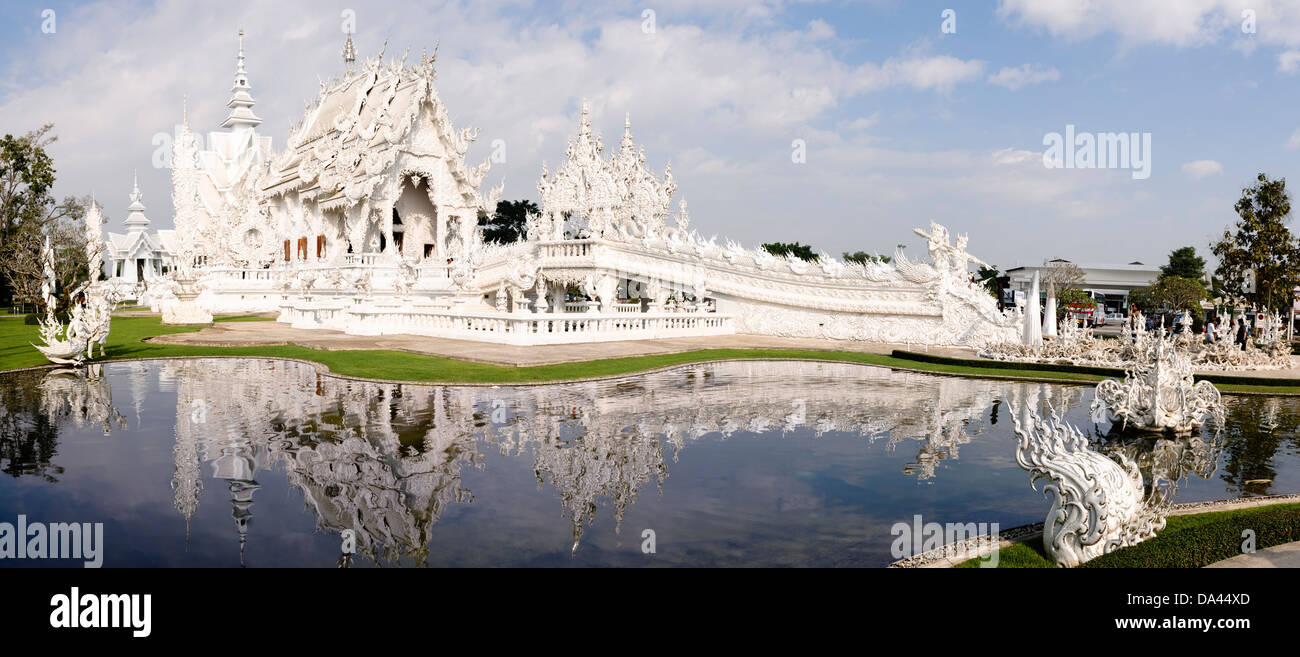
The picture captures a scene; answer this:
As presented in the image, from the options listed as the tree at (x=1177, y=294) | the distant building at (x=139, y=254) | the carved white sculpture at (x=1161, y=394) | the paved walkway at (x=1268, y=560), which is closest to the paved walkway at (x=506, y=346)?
the carved white sculpture at (x=1161, y=394)

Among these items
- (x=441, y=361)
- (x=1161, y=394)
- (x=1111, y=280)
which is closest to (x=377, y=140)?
(x=441, y=361)

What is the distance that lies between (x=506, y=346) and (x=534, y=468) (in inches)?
450

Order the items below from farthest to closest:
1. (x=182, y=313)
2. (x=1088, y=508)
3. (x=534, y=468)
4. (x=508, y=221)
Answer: (x=508, y=221) → (x=182, y=313) → (x=534, y=468) → (x=1088, y=508)

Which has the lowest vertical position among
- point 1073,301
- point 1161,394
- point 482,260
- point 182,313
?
point 1161,394

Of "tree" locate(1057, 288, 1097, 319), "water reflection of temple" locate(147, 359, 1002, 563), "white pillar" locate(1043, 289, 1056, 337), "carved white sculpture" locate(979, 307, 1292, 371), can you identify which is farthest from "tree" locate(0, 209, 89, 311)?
"tree" locate(1057, 288, 1097, 319)

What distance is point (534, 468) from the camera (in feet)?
25.5

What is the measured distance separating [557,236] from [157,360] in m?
16.9

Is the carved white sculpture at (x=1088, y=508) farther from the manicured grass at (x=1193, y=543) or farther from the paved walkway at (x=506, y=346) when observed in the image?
the paved walkway at (x=506, y=346)

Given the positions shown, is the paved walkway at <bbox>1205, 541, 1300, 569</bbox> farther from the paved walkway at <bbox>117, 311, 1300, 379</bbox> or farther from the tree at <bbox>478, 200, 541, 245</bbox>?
the tree at <bbox>478, 200, 541, 245</bbox>

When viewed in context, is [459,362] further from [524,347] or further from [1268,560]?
[1268,560]

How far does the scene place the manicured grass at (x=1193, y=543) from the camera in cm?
524

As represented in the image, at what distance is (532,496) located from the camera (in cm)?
684

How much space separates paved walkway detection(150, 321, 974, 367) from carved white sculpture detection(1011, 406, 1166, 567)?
11329 millimetres

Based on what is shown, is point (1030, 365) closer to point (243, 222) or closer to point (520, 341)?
point (520, 341)
